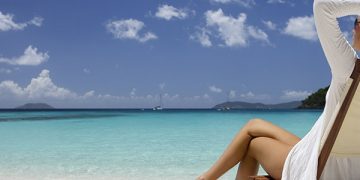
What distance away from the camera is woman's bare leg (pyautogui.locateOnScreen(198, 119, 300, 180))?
319 centimetres

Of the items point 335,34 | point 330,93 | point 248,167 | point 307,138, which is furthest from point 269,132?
point 335,34

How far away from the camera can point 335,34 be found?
8.03ft

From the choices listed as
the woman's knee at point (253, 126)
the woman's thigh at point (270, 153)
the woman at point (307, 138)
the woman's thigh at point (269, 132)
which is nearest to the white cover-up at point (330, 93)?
the woman at point (307, 138)

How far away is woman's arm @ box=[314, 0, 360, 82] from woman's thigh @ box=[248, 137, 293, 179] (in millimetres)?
685

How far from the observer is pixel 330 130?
259 centimetres

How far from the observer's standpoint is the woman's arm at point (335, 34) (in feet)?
7.91

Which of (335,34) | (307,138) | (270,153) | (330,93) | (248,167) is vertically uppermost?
(335,34)

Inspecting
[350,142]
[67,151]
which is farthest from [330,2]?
[67,151]

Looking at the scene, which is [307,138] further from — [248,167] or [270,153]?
[248,167]

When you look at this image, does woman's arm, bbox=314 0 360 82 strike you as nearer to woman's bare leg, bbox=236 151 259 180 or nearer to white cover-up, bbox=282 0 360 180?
white cover-up, bbox=282 0 360 180

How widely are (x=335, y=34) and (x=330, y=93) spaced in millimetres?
312

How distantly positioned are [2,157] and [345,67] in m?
8.49

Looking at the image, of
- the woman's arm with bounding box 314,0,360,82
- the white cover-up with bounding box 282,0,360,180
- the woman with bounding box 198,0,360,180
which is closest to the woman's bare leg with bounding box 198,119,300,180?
the woman with bounding box 198,0,360,180

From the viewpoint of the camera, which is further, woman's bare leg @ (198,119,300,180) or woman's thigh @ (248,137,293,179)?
woman's bare leg @ (198,119,300,180)
